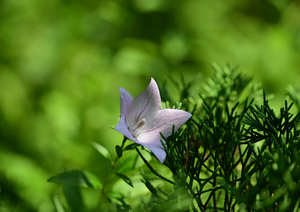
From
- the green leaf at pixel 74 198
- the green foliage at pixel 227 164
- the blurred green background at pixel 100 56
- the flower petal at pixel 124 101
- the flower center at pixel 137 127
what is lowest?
the green foliage at pixel 227 164

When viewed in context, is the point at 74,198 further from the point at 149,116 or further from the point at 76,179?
the point at 149,116

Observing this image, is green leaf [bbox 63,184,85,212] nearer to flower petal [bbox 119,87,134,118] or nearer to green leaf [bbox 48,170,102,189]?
green leaf [bbox 48,170,102,189]

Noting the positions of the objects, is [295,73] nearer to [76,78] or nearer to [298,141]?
[76,78]

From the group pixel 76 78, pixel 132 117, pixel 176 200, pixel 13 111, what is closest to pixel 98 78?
pixel 76 78

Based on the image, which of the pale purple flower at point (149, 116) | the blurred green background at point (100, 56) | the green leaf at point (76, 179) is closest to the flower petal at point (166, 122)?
the pale purple flower at point (149, 116)

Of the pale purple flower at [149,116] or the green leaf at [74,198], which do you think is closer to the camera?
the pale purple flower at [149,116]

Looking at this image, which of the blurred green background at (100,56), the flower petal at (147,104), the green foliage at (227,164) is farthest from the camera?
the blurred green background at (100,56)

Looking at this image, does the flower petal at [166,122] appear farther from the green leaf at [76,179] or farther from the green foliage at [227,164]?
the green leaf at [76,179]
